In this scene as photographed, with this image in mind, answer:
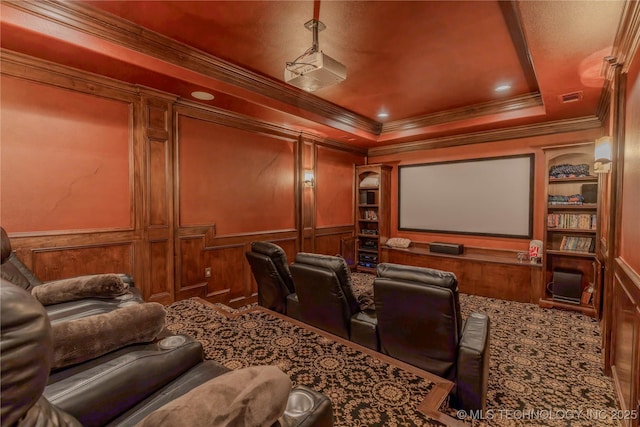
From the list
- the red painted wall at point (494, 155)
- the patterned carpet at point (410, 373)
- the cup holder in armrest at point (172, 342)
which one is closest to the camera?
the cup holder in armrest at point (172, 342)

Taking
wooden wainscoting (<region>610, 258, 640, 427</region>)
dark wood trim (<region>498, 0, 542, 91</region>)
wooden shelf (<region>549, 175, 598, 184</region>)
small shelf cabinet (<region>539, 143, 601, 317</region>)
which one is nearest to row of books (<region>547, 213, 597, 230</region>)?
small shelf cabinet (<region>539, 143, 601, 317</region>)

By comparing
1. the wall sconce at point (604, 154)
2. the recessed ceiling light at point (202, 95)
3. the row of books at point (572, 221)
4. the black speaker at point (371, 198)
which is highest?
the recessed ceiling light at point (202, 95)

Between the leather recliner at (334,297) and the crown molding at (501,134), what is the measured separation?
4039mm

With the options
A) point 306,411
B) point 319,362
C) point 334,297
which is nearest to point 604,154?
point 334,297

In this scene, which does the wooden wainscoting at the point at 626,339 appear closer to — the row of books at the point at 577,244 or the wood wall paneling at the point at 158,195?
the row of books at the point at 577,244

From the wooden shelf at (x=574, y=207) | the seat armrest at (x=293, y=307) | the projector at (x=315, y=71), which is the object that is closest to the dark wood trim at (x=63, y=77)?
the projector at (x=315, y=71)

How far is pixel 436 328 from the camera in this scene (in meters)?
1.81

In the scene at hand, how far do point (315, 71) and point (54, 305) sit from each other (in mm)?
2721

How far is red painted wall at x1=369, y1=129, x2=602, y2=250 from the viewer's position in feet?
14.7

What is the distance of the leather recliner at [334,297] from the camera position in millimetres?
2326

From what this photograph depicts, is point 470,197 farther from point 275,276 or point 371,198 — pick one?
point 275,276

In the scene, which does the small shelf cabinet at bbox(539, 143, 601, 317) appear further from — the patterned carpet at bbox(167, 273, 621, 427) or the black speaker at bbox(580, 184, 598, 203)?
the patterned carpet at bbox(167, 273, 621, 427)

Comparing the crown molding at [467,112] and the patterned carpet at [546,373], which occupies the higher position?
the crown molding at [467,112]

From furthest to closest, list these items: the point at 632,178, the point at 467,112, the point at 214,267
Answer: the point at 467,112 → the point at 214,267 → the point at 632,178
